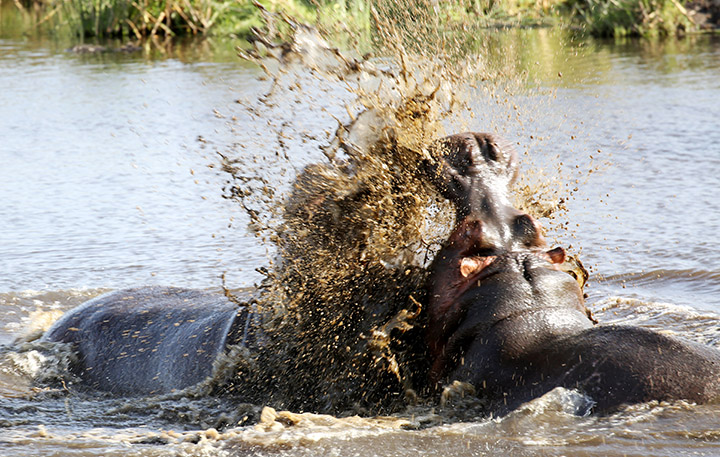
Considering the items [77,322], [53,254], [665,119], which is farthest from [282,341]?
[665,119]

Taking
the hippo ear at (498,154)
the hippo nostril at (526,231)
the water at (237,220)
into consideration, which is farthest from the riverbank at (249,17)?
the hippo nostril at (526,231)

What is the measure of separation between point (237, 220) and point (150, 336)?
10.9 feet

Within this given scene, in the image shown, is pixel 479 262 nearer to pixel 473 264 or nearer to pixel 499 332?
pixel 473 264

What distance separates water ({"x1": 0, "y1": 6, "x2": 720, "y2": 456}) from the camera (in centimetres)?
327

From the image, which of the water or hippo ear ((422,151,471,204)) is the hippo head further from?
the water

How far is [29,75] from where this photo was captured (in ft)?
49.3

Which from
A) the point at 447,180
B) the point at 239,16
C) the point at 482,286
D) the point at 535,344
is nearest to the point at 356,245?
the point at 447,180

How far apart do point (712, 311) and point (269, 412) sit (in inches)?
109

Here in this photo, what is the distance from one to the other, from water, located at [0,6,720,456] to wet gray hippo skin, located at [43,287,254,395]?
0.37 ft

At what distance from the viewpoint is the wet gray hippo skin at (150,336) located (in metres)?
3.85

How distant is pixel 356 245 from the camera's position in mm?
3611

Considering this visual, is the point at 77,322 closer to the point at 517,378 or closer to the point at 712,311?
the point at 517,378

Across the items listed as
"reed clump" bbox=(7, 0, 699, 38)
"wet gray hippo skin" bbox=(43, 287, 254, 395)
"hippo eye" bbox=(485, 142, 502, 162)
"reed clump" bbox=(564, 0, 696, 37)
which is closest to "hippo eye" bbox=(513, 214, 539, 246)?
"hippo eye" bbox=(485, 142, 502, 162)

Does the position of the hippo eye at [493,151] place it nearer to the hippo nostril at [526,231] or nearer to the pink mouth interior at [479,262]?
the hippo nostril at [526,231]
